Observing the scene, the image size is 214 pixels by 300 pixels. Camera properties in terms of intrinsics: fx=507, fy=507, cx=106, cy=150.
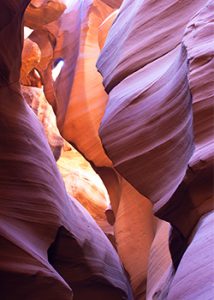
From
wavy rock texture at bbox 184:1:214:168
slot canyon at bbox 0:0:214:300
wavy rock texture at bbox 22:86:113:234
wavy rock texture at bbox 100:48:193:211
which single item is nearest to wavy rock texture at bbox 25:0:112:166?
wavy rock texture at bbox 22:86:113:234

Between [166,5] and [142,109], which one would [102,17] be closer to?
[166,5]

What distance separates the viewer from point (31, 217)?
163 inches

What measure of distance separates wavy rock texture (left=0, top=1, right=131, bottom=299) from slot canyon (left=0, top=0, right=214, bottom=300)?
10mm

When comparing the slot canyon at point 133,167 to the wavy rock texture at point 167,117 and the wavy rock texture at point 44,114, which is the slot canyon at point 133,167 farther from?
the wavy rock texture at point 44,114

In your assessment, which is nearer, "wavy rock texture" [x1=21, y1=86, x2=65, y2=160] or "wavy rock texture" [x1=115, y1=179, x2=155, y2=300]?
"wavy rock texture" [x1=115, y1=179, x2=155, y2=300]

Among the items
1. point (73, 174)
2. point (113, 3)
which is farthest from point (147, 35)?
point (73, 174)

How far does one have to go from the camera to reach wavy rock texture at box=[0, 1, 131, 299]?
3.69 m

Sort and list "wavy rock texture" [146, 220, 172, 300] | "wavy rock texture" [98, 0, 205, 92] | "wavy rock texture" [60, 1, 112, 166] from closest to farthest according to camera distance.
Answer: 1. "wavy rock texture" [98, 0, 205, 92]
2. "wavy rock texture" [146, 220, 172, 300]
3. "wavy rock texture" [60, 1, 112, 166]

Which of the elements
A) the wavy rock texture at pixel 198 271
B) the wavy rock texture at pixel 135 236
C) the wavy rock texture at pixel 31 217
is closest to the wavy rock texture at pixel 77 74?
the wavy rock texture at pixel 135 236

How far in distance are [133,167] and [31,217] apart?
3.20 ft

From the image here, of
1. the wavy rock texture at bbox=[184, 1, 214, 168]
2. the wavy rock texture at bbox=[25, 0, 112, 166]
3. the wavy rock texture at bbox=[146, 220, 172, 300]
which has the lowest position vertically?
the wavy rock texture at bbox=[146, 220, 172, 300]

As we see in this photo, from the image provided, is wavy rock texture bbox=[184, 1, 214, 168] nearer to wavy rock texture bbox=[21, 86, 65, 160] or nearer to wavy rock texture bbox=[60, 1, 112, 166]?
wavy rock texture bbox=[60, 1, 112, 166]

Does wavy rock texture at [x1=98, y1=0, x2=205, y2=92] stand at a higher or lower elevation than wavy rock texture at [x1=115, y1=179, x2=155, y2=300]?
higher

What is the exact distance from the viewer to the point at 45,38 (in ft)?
36.5
